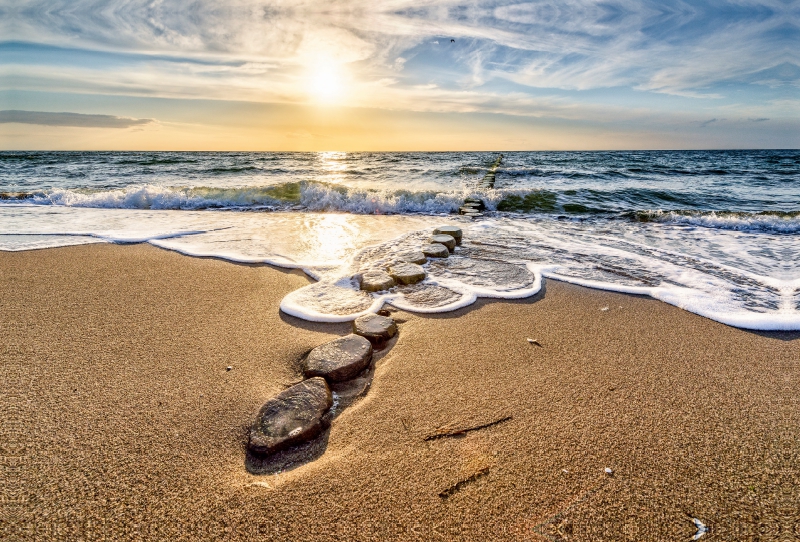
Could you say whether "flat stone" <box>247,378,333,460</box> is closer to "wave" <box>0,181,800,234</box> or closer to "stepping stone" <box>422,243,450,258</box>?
"stepping stone" <box>422,243,450,258</box>

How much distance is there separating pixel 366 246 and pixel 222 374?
9.70 feet

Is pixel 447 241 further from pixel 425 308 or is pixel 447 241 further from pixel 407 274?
pixel 425 308

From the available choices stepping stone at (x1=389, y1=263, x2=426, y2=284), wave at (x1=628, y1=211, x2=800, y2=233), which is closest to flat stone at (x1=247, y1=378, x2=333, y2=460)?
stepping stone at (x1=389, y1=263, x2=426, y2=284)

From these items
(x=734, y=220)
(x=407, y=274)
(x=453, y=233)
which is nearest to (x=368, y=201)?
(x=453, y=233)

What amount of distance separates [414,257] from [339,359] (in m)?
2.17

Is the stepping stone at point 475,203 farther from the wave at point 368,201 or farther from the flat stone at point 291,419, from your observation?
the flat stone at point 291,419

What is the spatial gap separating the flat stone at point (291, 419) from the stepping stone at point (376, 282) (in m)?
1.46

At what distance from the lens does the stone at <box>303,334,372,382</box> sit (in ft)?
6.51

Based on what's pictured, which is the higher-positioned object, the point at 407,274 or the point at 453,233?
the point at 453,233

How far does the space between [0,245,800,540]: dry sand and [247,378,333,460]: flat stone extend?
0.08m

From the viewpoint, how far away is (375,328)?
244 cm

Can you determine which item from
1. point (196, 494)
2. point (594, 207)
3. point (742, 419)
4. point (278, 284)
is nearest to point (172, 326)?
point (278, 284)

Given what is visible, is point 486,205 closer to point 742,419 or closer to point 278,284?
point 278,284

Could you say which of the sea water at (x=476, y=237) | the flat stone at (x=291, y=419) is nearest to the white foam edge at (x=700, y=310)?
the sea water at (x=476, y=237)
